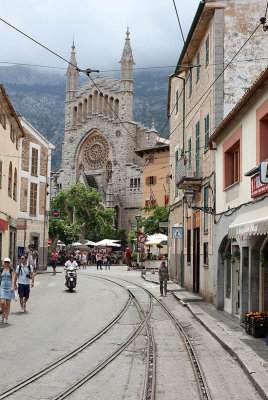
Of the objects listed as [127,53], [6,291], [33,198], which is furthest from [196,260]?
[127,53]

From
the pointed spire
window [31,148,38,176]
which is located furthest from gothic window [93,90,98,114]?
window [31,148,38,176]

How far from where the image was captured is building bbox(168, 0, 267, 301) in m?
18.1

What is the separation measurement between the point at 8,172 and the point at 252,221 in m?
18.1

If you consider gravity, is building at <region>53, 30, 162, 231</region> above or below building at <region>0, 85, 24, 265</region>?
above

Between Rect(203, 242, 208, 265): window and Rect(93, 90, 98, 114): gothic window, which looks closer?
Rect(203, 242, 208, 265): window

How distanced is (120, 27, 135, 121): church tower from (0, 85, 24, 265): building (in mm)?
46955

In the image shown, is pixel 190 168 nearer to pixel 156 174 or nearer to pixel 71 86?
pixel 156 174

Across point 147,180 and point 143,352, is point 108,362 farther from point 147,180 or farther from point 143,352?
point 147,180

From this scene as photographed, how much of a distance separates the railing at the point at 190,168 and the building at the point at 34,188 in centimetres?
1571

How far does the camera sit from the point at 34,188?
37812 mm

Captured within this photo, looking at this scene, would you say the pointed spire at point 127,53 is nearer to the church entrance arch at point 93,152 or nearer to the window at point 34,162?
the church entrance arch at point 93,152

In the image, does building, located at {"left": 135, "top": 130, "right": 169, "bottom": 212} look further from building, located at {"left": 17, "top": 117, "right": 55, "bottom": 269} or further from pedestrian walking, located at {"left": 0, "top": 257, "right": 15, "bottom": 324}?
pedestrian walking, located at {"left": 0, "top": 257, "right": 15, "bottom": 324}

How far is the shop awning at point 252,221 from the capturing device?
33.6ft

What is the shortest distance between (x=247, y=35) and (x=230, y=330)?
1077 centimetres
